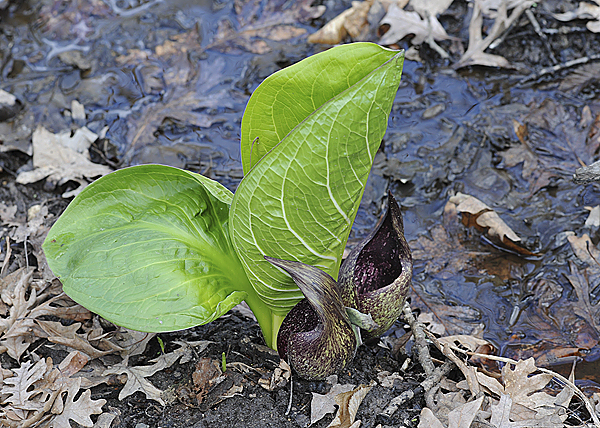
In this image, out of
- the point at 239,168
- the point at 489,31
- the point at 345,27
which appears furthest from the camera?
the point at 345,27

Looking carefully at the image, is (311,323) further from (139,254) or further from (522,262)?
(522,262)

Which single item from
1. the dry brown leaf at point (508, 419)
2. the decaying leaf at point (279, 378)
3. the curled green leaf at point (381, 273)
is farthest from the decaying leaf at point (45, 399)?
the dry brown leaf at point (508, 419)

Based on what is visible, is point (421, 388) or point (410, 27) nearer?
point (421, 388)

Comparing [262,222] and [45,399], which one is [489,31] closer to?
[262,222]

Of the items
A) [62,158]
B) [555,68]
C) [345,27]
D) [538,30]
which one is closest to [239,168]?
[62,158]

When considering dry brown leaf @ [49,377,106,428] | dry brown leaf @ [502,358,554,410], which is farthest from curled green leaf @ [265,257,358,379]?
dry brown leaf @ [49,377,106,428]

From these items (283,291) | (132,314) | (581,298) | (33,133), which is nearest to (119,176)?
(132,314)

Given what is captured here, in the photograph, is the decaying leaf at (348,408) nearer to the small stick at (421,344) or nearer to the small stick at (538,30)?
the small stick at (421,344)
